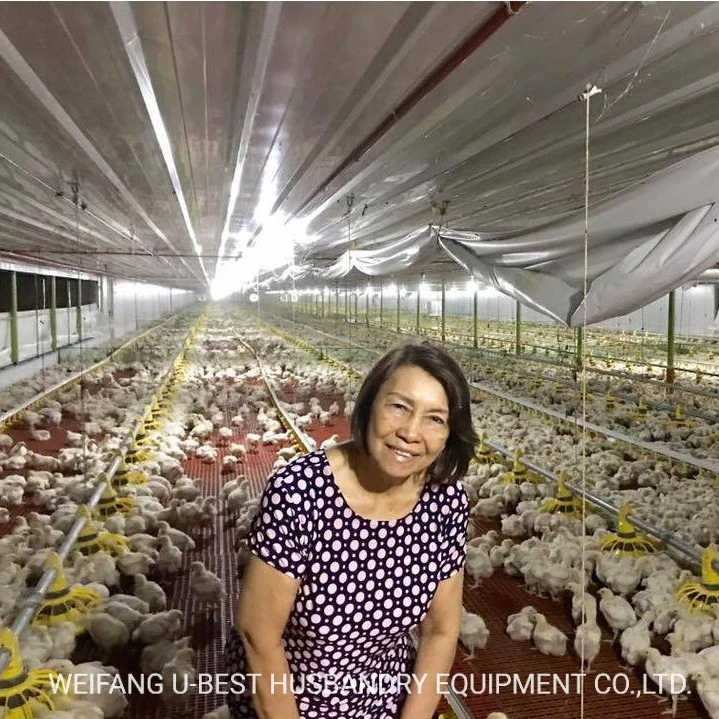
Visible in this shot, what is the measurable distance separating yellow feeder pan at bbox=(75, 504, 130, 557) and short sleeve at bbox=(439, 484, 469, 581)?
2460 mm

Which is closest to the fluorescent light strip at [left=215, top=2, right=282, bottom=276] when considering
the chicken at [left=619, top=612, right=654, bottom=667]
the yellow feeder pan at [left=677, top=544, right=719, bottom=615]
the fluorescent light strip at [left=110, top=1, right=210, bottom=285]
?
the fluorescent light strip at [left=110, top=1, right=210, bottom=285]

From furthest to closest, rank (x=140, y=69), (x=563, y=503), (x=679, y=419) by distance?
(x=679, y=419)
(x=563, y=503)
(x=140, y=69)

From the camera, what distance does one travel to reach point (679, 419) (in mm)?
6480

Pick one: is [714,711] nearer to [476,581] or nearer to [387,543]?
[476,581]

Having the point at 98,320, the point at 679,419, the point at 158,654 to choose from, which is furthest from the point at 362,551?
the point at 98,320

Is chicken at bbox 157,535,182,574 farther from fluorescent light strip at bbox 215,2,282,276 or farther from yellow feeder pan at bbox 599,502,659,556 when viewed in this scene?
yellow feeder pan at bbox 599,502,659,556

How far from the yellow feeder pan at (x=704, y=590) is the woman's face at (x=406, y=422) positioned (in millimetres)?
2052

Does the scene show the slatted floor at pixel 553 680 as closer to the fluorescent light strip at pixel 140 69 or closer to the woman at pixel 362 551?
the woman at pixel 362 551

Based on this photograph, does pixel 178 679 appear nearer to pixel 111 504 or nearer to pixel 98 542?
pixel 98 542

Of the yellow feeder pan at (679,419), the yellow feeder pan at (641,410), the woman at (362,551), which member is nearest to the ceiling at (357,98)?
the woman at (362,551)

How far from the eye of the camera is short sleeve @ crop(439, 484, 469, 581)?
56.2 inches

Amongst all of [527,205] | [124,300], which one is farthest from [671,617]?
[124,300]

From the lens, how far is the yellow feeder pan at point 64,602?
267 centimetres

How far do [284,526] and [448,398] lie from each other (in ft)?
1.43
